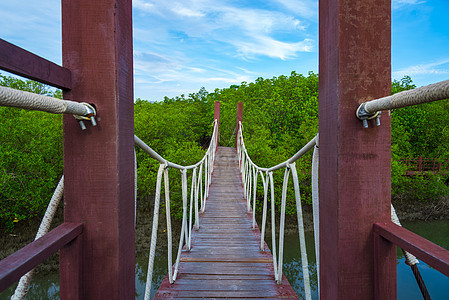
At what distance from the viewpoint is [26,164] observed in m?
9.91

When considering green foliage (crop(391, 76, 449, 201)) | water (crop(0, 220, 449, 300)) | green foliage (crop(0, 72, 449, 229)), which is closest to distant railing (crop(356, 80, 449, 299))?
water (crop(0, 220, 449, 300))

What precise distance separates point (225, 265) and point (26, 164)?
10.5 meters

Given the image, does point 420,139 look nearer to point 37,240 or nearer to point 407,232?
point 407,232

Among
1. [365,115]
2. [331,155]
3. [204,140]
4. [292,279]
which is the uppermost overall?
[204,140]

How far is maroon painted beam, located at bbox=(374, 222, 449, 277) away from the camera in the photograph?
53cm

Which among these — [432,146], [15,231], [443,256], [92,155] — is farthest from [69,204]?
[432,146]

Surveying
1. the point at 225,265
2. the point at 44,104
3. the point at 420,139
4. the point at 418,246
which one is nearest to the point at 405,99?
the point at 418,246

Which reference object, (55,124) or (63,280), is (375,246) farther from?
(55,124)

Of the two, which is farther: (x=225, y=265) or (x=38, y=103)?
(x=225, y=265)

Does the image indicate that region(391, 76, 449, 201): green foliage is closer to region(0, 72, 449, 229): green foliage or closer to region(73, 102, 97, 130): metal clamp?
region(0, 72, 449, 229): green foliage

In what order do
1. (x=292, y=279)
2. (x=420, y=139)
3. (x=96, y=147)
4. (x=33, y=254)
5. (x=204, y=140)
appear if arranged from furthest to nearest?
1. (x=204, y=140)
2. (x=420, y=139)
3. (x=292, y=279)
4. (x=96, y=147)
5. (x=33, y=254)

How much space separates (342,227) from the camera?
30.8 inches

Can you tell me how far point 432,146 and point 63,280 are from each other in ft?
71.5

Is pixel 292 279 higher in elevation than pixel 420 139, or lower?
lower
